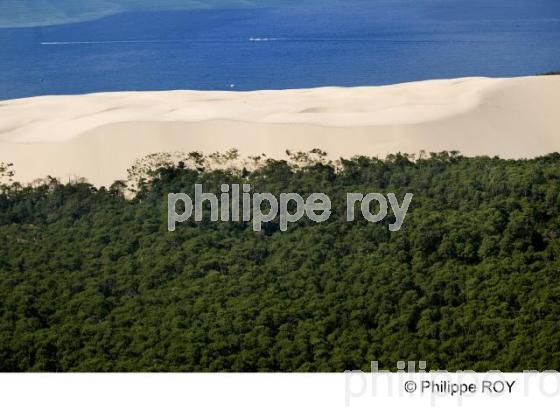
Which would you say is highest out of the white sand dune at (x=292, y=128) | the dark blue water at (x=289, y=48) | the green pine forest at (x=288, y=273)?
the dark blue water at (x=289, y=48)

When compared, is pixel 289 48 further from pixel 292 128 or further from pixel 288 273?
pixel 288 273

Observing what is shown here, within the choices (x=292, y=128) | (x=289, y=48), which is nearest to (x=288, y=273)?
(x=292, y=128)

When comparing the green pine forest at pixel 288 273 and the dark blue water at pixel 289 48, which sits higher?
the dark blue water at pixel 289 48

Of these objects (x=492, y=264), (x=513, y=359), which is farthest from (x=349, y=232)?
(x=513, y=359)

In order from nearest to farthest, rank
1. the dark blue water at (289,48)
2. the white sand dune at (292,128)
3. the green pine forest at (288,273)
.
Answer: the green pine forest at (288,273) → the white sand dune at (292,128) → the dark blue water at (289,48)

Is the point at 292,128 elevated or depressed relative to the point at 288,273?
elevated

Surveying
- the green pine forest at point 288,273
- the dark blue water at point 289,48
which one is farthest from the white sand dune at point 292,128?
the dark blue water at point 289,48

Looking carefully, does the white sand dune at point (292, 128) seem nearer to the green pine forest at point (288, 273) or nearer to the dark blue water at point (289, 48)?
the green pine forest at point (288, 273)
